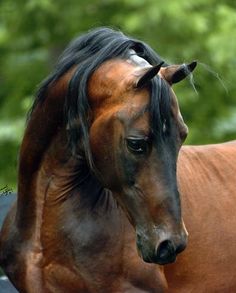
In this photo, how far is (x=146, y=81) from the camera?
5367 millimetres

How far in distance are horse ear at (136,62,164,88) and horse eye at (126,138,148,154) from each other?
0.24 m

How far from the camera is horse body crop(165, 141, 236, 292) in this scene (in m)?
5.98

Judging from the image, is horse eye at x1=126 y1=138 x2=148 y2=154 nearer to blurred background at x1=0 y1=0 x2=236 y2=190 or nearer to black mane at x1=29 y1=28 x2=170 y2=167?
black mane at x1=29 y1=28 x2=170 y2=167

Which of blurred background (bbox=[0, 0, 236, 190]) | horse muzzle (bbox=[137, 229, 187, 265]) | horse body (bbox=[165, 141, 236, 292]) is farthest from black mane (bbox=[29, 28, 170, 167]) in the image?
blurred background (bbox=[0, 0, 236, 190])

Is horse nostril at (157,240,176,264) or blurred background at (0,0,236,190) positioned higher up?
horse nostril at (157,240,176,264)

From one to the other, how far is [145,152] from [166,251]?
420mm

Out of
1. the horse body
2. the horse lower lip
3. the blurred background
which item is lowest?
the blurred background

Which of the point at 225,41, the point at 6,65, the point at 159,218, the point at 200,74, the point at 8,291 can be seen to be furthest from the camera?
the point at 6,65

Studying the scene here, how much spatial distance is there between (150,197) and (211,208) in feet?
2.82

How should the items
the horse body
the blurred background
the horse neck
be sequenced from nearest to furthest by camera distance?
the horse neck
the horse body
the blurred background

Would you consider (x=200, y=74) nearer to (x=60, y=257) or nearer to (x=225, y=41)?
(x=225, y=41)

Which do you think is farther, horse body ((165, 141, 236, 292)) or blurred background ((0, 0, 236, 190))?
blurred background ((0, 0, 236, 190))

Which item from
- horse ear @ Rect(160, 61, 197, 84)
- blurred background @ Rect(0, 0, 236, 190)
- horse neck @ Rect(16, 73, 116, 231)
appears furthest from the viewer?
blurred background @ Rect(0, 0, 236, 190)

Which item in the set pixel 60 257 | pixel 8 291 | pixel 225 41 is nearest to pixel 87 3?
pixel 225 41
